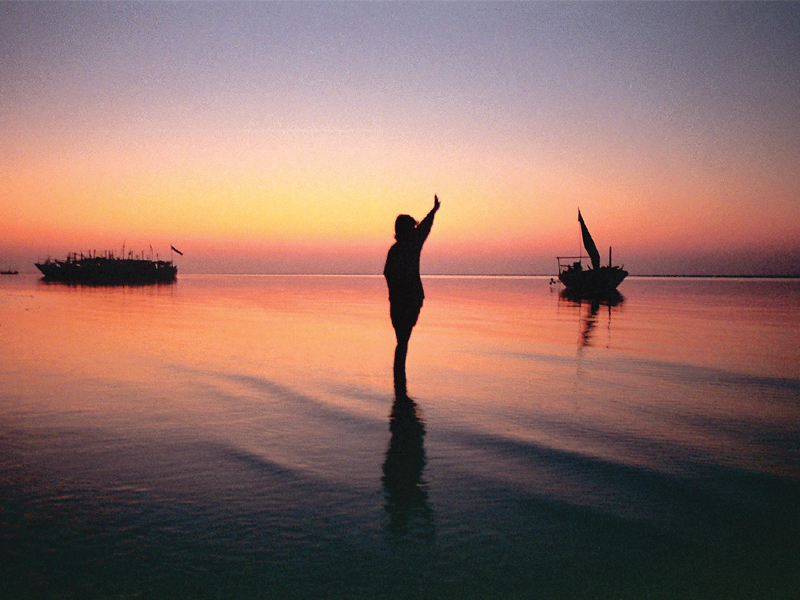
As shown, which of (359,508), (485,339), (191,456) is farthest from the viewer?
(485,339)

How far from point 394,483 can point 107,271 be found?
402 feet

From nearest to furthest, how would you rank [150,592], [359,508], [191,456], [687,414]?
[150,592]
[359,508]
[191,456]
[687,414]

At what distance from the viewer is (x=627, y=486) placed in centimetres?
513

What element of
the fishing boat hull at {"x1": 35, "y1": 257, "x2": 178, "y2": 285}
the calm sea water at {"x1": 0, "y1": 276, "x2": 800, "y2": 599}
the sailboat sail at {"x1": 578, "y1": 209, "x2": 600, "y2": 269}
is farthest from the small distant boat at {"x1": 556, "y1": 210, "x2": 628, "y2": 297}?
the fishing boat hull at {"x1": 35, "y1": 257, "x2": 178, "y2": 285}

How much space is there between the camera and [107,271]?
112 m

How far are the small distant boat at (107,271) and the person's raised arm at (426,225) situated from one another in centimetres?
11234

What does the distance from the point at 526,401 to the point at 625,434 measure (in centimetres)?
215

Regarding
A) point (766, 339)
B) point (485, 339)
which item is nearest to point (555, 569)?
point (485, 339)

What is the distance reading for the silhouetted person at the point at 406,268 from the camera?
325 inches

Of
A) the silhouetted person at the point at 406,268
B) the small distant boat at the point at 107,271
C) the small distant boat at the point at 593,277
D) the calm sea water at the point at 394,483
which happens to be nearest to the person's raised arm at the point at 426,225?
the silhouetted person at the point at 406,268

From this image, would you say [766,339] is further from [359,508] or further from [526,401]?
[359,508]

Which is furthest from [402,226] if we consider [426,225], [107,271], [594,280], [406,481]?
[107,271]

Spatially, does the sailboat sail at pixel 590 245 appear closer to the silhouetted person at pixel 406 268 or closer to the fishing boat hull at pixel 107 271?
the silhouetted person at pixel 406 268

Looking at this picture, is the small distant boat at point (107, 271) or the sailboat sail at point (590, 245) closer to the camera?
the sailboat sail at point (590, 245)
